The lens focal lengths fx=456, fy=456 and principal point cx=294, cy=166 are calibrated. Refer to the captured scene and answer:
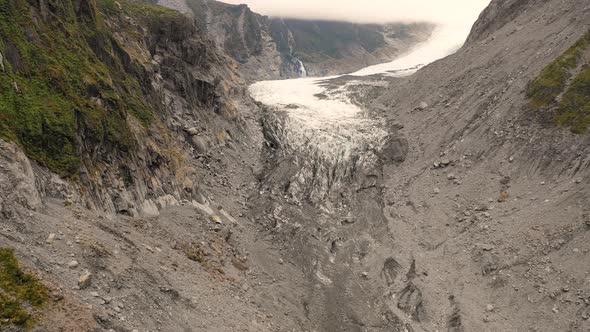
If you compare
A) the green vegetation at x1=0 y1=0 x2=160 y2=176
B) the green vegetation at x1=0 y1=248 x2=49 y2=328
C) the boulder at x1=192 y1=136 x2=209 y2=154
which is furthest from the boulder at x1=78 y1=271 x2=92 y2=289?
the boulder at x1=192 y1=136 x2=209 y2=154

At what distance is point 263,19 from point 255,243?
110002 mm

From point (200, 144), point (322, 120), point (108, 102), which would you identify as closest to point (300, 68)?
point (322, 120)

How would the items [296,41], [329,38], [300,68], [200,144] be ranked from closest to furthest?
1. [200,144]
2. [300,68]
3. [296,41]
4. [329,38]

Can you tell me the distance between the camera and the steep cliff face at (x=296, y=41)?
112812 millimetres

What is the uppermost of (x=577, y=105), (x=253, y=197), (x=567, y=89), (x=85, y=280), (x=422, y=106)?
(x=567, y=89)

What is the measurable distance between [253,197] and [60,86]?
1705cm

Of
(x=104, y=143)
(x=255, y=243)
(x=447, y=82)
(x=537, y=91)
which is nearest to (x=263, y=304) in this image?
(x=255, y=243)

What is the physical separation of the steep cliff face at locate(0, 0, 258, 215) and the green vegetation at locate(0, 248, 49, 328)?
21.4 ft

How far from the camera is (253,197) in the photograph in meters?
36.9

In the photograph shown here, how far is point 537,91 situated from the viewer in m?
39.9

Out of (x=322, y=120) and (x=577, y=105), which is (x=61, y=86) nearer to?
(x=322, y=120)

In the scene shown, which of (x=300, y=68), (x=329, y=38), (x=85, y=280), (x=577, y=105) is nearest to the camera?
(x=85, y=280)

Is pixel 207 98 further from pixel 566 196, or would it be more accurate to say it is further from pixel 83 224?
pixel 566 196

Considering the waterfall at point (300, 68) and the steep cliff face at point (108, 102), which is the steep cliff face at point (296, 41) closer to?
the waterfall at point (300, 68)
